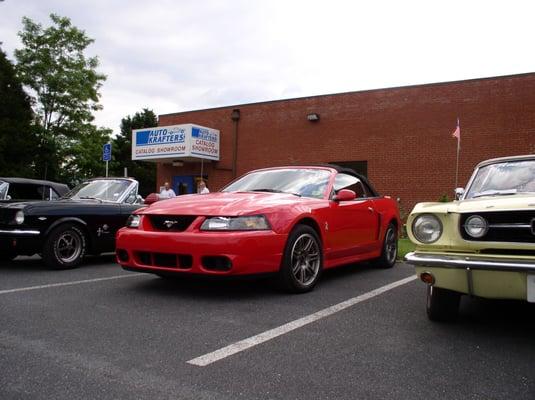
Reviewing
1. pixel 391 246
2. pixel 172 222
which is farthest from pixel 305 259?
pixel 391 246

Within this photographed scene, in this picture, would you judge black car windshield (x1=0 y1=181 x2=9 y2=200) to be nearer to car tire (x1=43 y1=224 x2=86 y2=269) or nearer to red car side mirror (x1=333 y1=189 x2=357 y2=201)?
car tire (x1=43 y1=224 x2=86 y2=269)

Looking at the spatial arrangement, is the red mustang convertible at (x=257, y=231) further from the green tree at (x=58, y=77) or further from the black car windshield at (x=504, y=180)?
the green tree at (x=58, y=77)

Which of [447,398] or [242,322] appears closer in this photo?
[447,398]

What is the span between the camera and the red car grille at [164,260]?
455cm

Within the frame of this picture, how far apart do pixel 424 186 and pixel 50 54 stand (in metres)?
29.7

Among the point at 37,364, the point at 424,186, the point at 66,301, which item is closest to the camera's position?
the point at 37,364

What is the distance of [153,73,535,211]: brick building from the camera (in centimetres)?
1574

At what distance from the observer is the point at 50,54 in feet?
116

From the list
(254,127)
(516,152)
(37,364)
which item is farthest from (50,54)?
(37,364)

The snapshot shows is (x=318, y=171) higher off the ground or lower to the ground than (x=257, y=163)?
lower

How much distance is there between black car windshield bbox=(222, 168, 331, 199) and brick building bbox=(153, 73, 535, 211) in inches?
464

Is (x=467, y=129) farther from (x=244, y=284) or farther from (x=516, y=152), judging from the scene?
(x=244, y=284)

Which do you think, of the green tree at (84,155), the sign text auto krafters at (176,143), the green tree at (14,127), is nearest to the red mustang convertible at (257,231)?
the sign text auto krafters at (176,143)

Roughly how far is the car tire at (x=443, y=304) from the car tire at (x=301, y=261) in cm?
138
